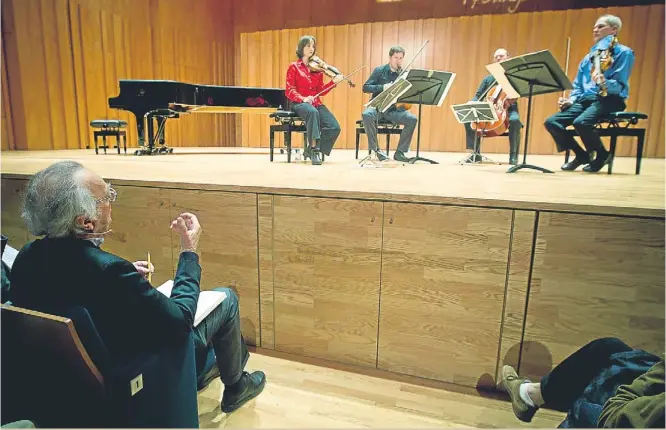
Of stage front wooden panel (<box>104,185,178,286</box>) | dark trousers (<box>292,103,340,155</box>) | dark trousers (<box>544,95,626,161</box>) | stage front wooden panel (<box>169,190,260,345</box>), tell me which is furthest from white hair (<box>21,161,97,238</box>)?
dark trousers (<box>544,95,626,161</box>)

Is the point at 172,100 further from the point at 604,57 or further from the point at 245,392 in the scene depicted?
the point at 604,57

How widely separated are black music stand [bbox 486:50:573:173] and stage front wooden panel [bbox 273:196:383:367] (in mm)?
1710

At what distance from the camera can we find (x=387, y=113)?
15.2 ft

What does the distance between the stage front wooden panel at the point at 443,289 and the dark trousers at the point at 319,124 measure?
2.34 meters

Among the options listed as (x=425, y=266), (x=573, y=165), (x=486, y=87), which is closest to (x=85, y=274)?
(x=425, y=266)

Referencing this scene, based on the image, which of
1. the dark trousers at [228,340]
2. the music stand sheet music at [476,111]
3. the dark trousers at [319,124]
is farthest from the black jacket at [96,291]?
the music stand sheet music at [476,111]

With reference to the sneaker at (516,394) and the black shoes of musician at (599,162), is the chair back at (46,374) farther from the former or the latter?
the black shoes of musician at (599,162)

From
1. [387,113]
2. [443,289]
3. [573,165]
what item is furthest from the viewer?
[387,113]

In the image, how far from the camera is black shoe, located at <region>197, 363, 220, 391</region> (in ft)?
5.95

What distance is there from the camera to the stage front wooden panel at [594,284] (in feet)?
5.37

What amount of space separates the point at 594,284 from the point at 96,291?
1724mm

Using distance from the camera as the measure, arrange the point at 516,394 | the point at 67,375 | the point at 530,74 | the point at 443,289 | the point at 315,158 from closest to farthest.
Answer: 1. the point at 67,375
2. the point at 516,394
3. the point at 443,289
4. the point at 530,74
5. the point at 315,158

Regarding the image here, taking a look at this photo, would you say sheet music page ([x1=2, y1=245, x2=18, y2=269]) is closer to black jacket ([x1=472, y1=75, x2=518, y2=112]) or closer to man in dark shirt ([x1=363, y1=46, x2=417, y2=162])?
man in dark shirt ([x1=363, y1=46, x2=417, y2=162])

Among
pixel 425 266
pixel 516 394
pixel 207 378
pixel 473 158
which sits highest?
pixel 473 158
